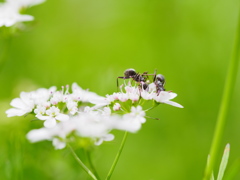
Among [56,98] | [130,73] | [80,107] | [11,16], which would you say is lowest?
[80,107]

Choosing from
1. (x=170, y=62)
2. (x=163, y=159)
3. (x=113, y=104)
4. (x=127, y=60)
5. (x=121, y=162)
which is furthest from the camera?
(x=127, y=60)

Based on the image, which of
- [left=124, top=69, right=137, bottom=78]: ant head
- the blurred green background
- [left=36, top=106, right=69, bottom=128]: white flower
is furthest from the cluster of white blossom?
the blurred green background

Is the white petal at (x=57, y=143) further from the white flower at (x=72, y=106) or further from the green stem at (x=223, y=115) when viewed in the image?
the green stem at (x=223, y=115)

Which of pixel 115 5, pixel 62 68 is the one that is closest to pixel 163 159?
pixel 62 68

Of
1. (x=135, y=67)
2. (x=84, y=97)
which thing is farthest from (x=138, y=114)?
(x=135, y=67)

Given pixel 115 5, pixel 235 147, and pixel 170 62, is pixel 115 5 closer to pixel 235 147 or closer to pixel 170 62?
pixel 170 62

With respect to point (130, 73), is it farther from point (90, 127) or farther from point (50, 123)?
point (90, 127)
